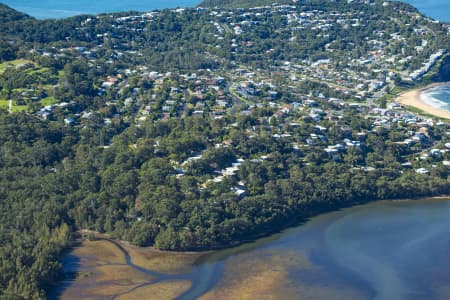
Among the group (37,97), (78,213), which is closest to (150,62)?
(37,97)

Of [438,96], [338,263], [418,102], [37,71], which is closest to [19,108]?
[37,71]

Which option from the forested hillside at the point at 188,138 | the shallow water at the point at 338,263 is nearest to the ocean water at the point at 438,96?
the forested hillside at the point at 188,138

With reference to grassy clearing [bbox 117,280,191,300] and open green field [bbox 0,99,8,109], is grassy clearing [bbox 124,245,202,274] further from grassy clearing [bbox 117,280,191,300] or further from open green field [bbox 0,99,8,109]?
open green field [bbox 0,99,8,109]

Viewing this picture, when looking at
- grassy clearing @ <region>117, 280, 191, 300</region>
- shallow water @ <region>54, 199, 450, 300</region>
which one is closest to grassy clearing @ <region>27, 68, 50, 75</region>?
shallow water @ <region>54, 199, 450, 300</region>

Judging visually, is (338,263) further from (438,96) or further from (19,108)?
(438,96)

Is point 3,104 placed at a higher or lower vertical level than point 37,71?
lower

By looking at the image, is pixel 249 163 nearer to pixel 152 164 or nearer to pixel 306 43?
pixel 152 164
